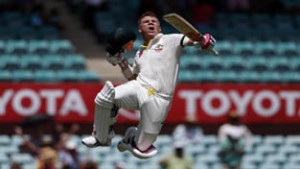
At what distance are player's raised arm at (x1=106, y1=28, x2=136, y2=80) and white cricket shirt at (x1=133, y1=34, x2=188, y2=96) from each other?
0.18 metres

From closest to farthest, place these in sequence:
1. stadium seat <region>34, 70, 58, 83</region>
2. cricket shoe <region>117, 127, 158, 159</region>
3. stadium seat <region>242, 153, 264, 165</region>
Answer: cricket shoe <region>117, 127, 158, 159</region> → stadium seat <region>242, 153, 264, 165</region> → stadium seat <region>34, 70, 58, 83</region>

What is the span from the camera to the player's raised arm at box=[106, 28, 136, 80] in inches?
350

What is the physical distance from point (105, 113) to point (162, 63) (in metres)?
0.68

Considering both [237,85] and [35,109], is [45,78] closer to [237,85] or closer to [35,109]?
[35,109]

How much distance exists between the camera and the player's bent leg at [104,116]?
8.96 metres

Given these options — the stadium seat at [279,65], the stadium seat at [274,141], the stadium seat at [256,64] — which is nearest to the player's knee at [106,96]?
the stadium seat at [274,141]

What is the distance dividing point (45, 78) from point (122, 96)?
11.3m

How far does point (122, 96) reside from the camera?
29.7ft

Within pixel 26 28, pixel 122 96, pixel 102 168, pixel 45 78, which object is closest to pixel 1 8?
pixel 26 28

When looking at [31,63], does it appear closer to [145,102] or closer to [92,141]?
[92,141]

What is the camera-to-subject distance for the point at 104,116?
9.18 meters

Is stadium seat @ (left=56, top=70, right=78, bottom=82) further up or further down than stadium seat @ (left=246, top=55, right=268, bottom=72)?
further up

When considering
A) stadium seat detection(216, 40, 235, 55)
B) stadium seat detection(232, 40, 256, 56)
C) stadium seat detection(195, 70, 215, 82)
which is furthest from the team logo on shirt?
stadium seat detection(232, 40, 256, 56)

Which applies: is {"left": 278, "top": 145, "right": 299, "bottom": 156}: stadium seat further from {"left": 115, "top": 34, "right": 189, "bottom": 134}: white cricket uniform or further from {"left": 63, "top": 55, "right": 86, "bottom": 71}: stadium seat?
{"left": 115, "top": 34, "right": 189, "bottom": 134}: white cricket uniform
